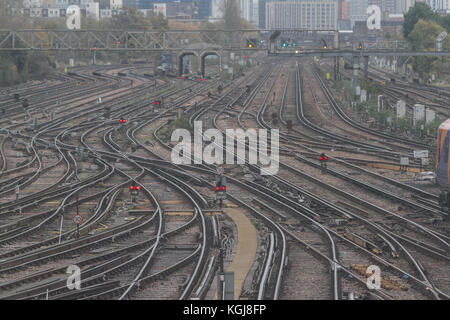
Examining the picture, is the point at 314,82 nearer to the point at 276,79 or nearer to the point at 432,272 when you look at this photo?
the point at 276,79

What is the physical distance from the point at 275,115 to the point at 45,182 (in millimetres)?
20473

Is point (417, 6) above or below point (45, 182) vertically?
above

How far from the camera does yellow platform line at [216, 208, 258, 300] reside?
1464 cm

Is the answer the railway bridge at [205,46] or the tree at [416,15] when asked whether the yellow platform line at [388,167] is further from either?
the tree at [416,15]

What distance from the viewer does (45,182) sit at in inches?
1012

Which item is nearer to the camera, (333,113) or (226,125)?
(226,125)

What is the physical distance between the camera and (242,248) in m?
17.0

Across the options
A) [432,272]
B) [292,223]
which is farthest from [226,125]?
[432,272]

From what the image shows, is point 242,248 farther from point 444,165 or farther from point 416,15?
point 416,15

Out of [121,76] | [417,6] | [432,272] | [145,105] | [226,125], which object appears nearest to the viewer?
[432,272]

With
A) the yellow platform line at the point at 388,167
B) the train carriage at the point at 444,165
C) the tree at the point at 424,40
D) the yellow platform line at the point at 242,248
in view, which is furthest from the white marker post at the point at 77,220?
the tree at the point at 424,40

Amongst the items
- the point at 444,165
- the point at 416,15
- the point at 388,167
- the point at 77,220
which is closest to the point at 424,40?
the point at 416,15

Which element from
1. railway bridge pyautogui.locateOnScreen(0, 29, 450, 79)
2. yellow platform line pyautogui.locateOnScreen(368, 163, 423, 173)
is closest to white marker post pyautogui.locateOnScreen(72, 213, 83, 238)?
yellow platform line pyautogui.locateOnScreen(368, 163, 423, 173)

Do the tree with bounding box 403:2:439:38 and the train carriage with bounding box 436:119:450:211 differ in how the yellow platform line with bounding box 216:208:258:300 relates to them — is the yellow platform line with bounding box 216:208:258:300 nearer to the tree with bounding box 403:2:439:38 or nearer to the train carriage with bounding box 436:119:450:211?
the train carriage with bounding box 436:119:450:211
